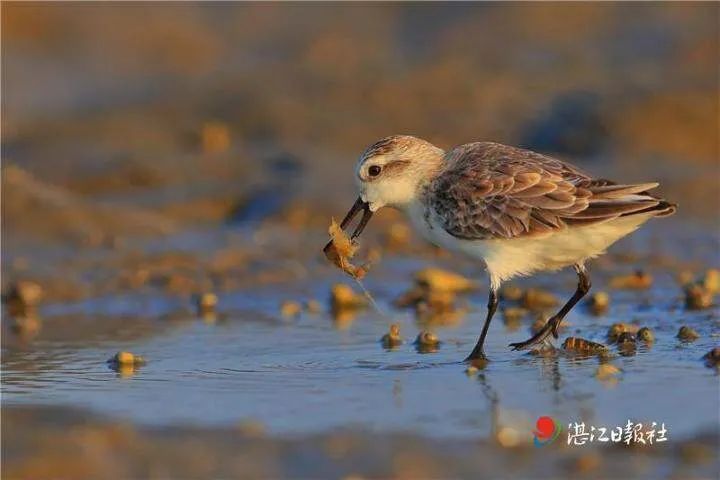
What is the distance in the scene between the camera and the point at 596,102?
15852mm

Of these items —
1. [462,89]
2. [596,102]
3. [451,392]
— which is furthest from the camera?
[462,89]

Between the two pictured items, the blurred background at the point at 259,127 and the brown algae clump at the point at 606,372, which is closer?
the brown algae clump at the point at 606,372

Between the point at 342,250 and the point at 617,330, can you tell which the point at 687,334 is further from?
the point at 342,250

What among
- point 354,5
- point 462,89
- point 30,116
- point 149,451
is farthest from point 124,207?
point 149,451

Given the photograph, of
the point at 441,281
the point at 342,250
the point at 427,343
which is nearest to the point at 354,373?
the point at 427,343

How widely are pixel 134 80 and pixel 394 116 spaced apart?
3940 mm

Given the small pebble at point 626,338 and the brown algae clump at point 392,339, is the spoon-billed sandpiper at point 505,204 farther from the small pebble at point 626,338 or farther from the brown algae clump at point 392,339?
the brown algae clump at point 392,339

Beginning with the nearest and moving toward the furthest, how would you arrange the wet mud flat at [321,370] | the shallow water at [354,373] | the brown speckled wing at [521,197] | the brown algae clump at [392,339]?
the wet mud flat at [321,370] < the shallow water at [354,373] < the brown speckled wing at [521,197] < the brown algae clump at [392,339]

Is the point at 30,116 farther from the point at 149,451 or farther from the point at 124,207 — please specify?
the point at 149,451

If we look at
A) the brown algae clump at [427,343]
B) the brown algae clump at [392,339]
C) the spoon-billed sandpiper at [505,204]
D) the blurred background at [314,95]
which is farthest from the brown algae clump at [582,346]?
the blurred background at [314,95]

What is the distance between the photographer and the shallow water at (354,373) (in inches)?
287

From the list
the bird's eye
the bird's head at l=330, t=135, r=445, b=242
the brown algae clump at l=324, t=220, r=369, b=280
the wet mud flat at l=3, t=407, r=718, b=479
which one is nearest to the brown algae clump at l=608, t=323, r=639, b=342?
the bird's head at l=330, t=135, r=445, b=242

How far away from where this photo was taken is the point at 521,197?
895cm

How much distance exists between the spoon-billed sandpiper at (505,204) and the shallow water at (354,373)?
71 centimetres
